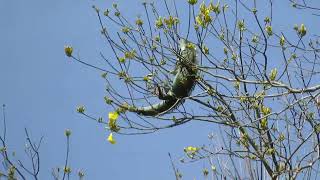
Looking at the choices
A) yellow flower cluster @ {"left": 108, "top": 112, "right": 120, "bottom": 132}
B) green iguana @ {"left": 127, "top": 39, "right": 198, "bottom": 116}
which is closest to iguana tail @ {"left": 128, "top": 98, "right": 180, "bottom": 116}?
green iguana @ {"left": 127, "top": 39, "right": 198, "bottom": 116}

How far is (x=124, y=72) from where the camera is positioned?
4.87 meters

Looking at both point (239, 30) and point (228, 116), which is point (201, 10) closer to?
point (239, 30)

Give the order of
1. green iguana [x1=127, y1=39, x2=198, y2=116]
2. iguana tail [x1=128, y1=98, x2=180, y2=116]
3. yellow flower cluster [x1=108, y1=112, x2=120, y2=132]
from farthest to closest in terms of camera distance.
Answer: iguana tail [x1=128, y1=98, x2=180, y2=116], green iguana [x1=127, y1=39, x2=198, y2=116], yellow flower cluster [x1=108, y1=112, x2=120, y2=132]

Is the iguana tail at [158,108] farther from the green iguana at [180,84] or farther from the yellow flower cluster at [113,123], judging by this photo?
the yellow flower cluster at [113,123]

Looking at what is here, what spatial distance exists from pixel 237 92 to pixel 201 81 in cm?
65

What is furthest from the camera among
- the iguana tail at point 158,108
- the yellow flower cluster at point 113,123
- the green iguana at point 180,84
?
the iguana tail at point 158,108

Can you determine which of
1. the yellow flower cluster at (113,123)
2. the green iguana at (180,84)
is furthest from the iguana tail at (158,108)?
the yellow flower cluster at (113,123)

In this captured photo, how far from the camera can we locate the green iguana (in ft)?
15.3

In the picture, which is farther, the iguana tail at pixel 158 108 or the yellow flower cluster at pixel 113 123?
the iguana tail at pixel 158 108

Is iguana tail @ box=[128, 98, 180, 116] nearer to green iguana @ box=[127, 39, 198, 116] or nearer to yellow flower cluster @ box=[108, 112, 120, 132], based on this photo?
green iguana @ box=[127, 39, 198, 116]

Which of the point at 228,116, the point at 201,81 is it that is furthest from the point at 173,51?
the point at 228,116

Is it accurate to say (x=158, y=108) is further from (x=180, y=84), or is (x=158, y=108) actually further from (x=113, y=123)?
(x=113, y=123)

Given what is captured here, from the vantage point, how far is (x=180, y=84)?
16.0 ft

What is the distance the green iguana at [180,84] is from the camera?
4668mm
